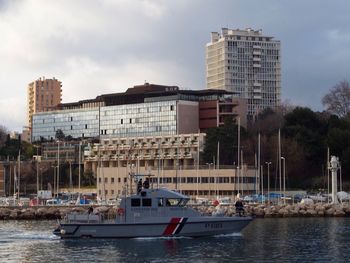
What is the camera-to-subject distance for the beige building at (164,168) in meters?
110

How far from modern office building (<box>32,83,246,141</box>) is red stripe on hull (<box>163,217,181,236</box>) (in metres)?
96.8

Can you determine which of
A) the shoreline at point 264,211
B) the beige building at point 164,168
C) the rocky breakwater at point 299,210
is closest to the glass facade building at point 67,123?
the beige building at point 164,168

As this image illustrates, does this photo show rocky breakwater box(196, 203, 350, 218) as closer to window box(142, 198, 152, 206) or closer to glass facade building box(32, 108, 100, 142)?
window box(142, 198, 152, 206)

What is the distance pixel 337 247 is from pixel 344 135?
6404 cm

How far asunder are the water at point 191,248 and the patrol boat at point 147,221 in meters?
0.55

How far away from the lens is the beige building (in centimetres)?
11031

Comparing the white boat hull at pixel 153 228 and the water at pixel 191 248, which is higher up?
the white boat hull at pixel 153 228

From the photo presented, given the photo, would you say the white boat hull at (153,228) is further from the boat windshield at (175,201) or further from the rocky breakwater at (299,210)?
the rocky breakwater at (299,210)

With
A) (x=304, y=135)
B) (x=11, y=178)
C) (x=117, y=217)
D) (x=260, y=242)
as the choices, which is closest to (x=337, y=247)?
(x=260, y=242)

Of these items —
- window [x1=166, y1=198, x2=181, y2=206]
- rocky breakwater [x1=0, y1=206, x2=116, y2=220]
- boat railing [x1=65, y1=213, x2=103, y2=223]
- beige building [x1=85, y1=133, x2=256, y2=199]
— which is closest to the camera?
window [x1=166, y1=198, x2=181, y2=206]

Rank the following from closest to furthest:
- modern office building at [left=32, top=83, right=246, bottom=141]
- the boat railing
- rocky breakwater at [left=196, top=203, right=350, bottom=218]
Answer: the boat railing, rocky breakwater at [left=196, top=203, right=350, bottom=218], modern office building at [left=32, top=83, right=246, bottom=141]

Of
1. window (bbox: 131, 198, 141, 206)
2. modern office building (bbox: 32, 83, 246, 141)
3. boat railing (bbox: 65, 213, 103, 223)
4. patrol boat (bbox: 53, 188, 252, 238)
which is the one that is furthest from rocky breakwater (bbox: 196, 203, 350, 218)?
modern office building (bbox: 32, 83, 246, 141)

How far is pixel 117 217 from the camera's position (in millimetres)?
50125

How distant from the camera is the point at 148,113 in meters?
156
